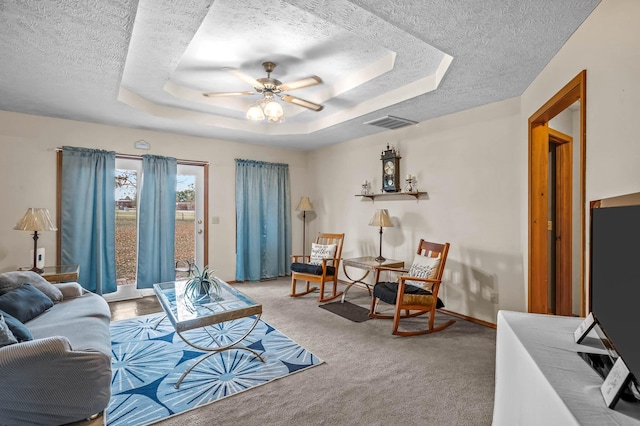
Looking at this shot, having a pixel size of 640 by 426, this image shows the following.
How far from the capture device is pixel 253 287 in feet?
16.5

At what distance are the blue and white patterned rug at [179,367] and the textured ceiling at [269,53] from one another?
2430 millimetres

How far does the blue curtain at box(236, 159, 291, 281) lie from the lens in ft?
17.4

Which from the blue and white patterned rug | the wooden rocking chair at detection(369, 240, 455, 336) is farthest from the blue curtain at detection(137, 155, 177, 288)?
the wooden rocking chair at detection(369, 240, 455, 336)

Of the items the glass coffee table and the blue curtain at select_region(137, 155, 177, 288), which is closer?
the glass coffee table

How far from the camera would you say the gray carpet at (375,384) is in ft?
6.17

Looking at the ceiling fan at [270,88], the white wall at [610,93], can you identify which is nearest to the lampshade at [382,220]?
the ceiling fan at [270,88]

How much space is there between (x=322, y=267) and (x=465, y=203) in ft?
6.51

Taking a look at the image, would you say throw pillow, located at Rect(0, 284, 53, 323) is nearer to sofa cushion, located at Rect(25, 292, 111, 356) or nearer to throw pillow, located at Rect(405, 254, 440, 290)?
sofa cushion, located at Rect(25, 292, 111, 356)

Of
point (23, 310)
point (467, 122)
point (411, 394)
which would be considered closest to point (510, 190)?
point (467, 122)

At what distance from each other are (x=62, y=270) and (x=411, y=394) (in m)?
3.81

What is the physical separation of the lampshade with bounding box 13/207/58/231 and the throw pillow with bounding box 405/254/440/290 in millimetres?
3967

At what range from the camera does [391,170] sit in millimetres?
4410

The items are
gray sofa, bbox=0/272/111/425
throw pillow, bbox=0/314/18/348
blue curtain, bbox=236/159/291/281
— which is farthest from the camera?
blue curtain, bbox=236/159/291/281

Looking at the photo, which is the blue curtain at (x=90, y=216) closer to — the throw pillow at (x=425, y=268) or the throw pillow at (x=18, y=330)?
the throw pillow at (x=18, y=330)
